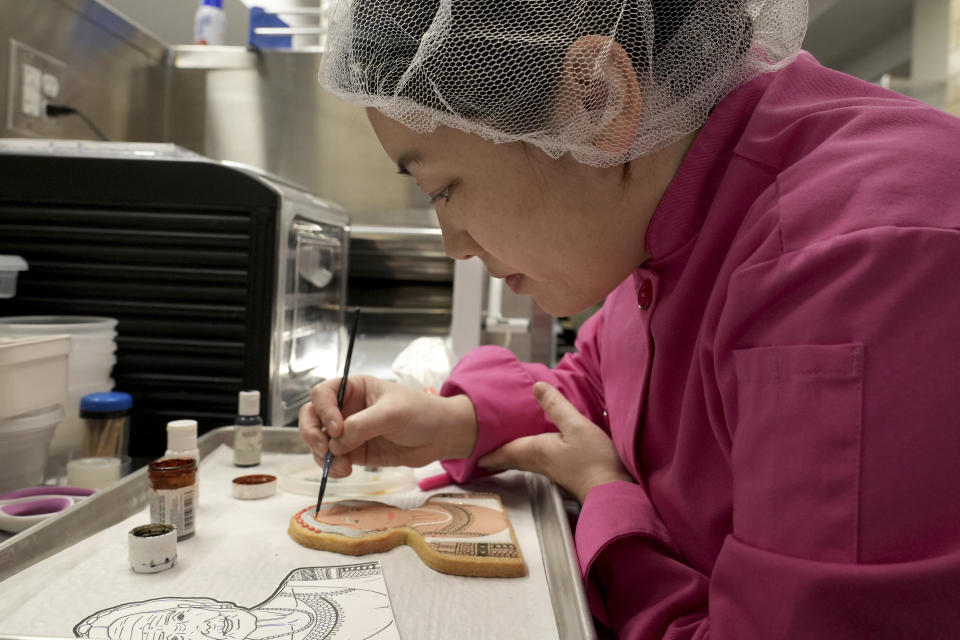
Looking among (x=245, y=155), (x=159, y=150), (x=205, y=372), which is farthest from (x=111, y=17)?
(x=205, y=372)

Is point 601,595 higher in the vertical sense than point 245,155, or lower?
lower

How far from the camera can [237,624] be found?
1.89 feet

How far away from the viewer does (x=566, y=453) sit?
0.95m

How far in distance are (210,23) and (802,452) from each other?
91.5 inches

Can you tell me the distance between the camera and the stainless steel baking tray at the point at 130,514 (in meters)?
0.59

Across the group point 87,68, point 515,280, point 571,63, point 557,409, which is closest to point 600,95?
point 571,63

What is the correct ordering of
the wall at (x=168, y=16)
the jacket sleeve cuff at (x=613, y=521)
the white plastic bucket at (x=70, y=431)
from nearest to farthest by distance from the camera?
1. the jacket sleeve cuff at (x=613, y=521)
2. the white plastic bucket at (x=70, y=431)
3. the wall at (x=168, y=16)

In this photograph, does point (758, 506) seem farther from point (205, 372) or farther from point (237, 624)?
point (205, 372)

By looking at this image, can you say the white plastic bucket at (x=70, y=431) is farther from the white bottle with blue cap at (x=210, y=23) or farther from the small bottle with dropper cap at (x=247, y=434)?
the white bottle with blue cap at (x=210, y=23)

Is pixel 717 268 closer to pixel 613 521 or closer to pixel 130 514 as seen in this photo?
pixel 613 521

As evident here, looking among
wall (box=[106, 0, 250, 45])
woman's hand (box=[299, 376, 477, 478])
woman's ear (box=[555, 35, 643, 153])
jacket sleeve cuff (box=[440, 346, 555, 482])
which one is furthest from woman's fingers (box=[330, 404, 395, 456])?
wall (box=[106, 0, 250, 45])

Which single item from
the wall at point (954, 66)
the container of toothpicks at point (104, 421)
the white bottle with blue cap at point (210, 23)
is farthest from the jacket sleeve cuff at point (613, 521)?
the wall at point (954, 66)

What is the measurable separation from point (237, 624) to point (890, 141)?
63cm

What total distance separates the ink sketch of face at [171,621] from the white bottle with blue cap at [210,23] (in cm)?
207
